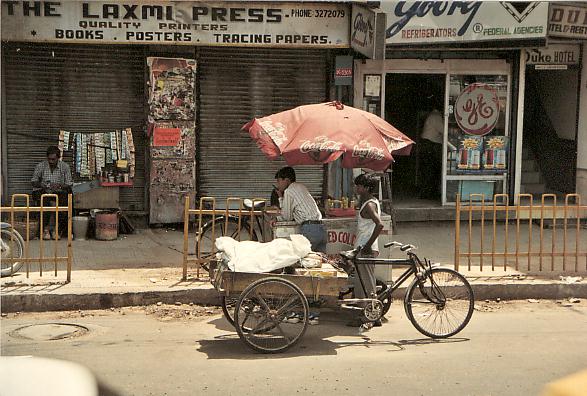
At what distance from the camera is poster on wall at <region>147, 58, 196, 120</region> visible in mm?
13281

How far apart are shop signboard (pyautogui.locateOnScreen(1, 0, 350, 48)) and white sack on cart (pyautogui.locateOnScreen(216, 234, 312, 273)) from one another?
5.64 meters

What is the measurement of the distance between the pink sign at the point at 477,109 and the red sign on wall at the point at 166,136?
15.9ft

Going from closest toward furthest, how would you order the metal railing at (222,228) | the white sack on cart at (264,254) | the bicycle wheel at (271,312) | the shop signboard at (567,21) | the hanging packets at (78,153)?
the bicycle wheel at (271,312), the white sack on cart at (264,254), the metal railing at (222,228), the hanging packets at (78,153), the shop signboard at (567,21)

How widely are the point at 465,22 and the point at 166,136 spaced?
16.7 ft

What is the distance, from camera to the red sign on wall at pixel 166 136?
13375 millimetres

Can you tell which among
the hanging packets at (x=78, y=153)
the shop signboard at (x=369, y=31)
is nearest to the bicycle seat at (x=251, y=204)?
the shop signboard at (x=369, y=31)

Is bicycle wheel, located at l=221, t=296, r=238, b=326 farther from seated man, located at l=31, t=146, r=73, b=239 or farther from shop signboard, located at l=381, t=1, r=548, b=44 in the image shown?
shop signboard, located at l=381, t=1, r=548, b=44

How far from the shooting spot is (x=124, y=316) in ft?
29.8

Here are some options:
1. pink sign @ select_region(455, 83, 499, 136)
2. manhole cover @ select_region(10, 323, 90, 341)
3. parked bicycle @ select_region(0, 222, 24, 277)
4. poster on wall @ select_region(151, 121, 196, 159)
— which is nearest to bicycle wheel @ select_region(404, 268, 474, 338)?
manhole cover @ select_region(10, 323, 90, 341)

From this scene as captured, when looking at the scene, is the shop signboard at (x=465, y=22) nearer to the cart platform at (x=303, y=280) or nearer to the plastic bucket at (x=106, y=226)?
the plastic bucket at (x=106, y=226)

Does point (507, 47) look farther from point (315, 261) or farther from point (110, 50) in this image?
point (315, 261)

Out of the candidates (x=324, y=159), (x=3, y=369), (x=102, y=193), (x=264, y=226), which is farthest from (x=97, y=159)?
(x=3, y=369)

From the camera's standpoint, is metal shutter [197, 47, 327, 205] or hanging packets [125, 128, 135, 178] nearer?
hanging packets [125, 128, 135, 178]

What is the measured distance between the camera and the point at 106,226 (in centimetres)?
1247
